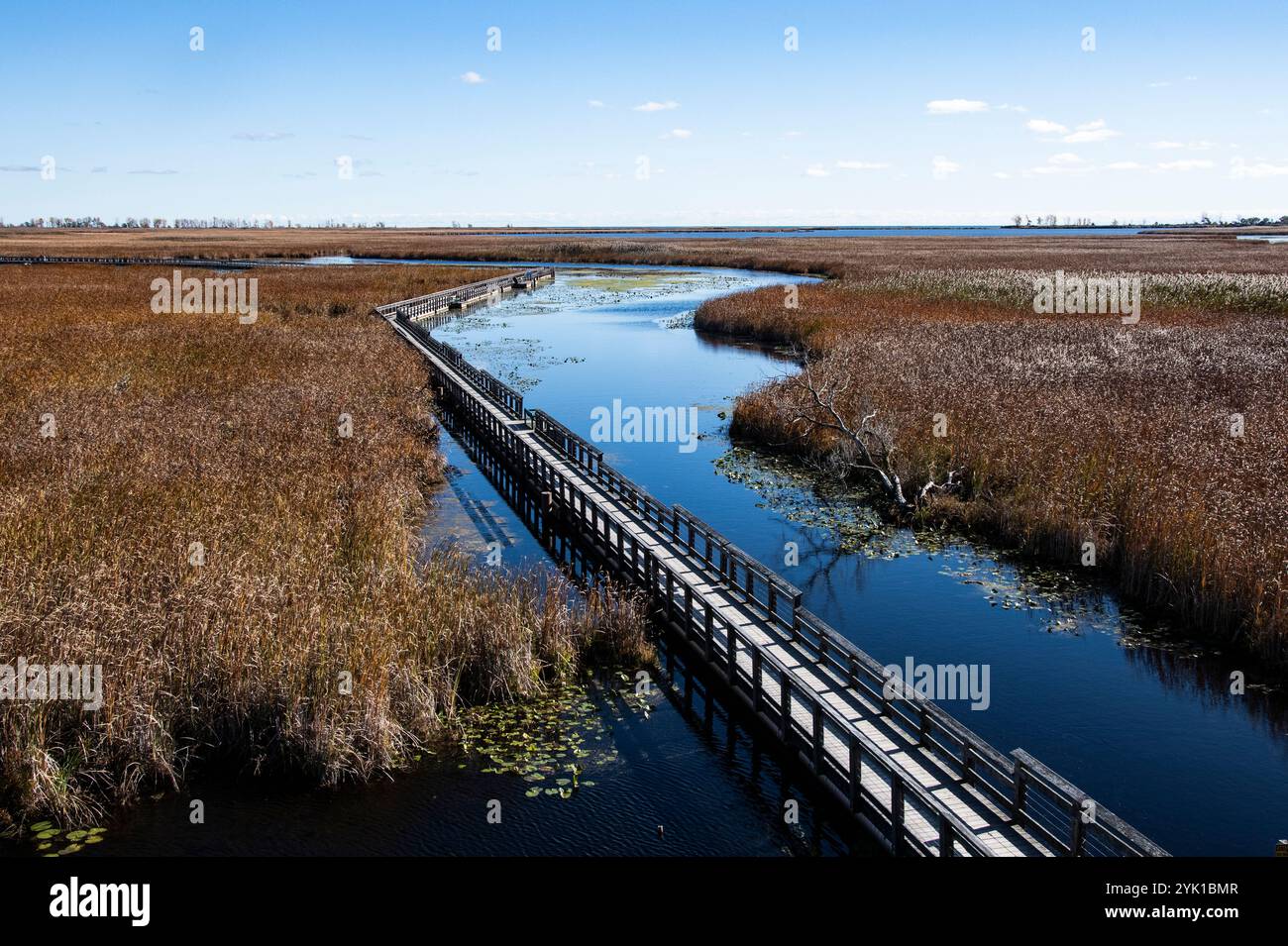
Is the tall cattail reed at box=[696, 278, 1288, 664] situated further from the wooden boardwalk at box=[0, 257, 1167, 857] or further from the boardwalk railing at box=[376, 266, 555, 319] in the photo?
the boardwalk railing at box=[376, 266, 555, 319]

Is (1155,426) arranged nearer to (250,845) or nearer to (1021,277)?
(250,845)

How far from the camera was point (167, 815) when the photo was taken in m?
10.7

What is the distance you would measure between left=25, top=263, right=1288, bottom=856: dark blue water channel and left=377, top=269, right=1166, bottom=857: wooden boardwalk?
648 mm

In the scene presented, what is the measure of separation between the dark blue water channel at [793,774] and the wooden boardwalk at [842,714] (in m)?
0.65

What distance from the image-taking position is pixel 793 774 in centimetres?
1191

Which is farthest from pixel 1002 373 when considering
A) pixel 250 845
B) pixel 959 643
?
pixel 250 845

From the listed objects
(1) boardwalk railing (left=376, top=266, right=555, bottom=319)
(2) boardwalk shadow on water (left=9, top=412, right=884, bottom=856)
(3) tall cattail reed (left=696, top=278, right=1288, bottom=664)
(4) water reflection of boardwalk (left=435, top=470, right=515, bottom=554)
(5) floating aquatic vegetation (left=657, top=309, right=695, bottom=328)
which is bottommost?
(2) boardwalk shadow on water (left=9, top=412, right=884, bottom=856)

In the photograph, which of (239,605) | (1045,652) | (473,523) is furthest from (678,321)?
(239,605)

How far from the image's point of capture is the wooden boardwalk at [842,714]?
953 centimetres

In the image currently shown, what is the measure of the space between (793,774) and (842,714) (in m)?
1.00

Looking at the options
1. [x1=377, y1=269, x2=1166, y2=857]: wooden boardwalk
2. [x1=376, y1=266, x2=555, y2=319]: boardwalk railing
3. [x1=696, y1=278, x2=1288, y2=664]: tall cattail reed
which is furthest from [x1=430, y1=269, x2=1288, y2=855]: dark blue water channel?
[x1=376, y1=266, x2=555, y2=319]: boardwalk railing

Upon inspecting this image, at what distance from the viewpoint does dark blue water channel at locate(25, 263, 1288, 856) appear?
10547 millimetres

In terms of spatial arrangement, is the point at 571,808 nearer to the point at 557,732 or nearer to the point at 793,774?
the point at 557,732
